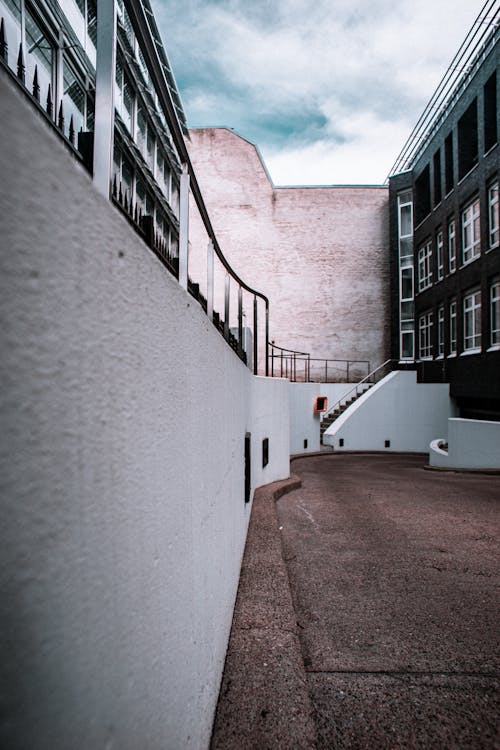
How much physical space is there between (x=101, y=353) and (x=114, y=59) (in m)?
0.81

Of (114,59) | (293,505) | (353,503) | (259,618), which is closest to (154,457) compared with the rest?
(114,59)

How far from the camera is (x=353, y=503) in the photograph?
29.1 ft

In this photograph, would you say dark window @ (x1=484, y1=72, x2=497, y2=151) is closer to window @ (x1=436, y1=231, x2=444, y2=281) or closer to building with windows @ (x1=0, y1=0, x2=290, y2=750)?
window @ (x1=436, y1=231, x2=444, y2=281)

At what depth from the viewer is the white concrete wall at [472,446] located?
46.1ft

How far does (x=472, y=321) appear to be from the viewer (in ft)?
61.8

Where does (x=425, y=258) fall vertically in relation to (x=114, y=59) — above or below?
above

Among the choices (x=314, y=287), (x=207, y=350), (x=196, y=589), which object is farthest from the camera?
(x=314, y=287)

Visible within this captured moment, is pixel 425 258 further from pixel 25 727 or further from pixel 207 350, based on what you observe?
pixel 25 727

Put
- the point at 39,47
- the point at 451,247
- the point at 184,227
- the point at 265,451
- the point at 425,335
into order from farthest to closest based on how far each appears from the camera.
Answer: the point at 425,335 → the point at 451,247 → the point at 265,451 → the point at 39,47 → the point at 184,227

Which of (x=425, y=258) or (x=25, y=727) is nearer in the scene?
(x=25, y=727)

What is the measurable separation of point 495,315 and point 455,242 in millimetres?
4463

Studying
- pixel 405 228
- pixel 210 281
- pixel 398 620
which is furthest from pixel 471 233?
→ pixel 210 281

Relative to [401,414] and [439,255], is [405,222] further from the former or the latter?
[401,414]

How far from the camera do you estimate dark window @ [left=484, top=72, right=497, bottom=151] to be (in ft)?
55.3
